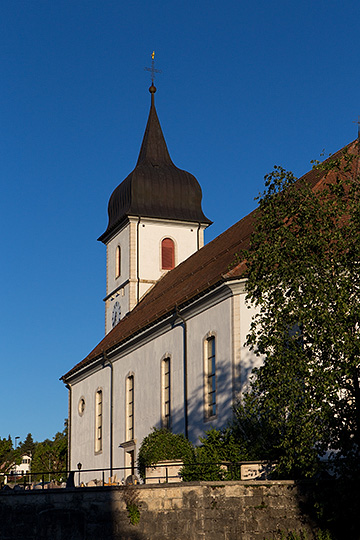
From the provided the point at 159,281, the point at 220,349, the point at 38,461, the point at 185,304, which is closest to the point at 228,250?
the point at 185,304

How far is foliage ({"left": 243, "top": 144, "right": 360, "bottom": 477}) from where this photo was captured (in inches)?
649

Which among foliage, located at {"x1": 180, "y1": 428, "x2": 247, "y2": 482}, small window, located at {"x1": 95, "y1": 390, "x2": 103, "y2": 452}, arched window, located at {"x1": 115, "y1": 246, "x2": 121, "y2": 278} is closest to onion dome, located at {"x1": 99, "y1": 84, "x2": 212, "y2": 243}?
arched window, located at {"x1": 115, "y1": 246, "x2": 121, "y2": 278}

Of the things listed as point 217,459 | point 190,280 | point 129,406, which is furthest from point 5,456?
point 217,459

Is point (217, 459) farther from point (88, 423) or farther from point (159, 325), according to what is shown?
point (88, 423)

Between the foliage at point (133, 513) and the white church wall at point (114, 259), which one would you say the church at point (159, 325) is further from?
the foliage at point (133, 513)

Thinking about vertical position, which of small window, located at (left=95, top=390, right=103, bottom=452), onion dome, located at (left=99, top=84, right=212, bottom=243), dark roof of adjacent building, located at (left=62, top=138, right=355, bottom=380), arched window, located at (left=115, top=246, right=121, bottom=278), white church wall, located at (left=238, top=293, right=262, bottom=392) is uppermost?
onion dome, located at (left=99, top=84, right=212, bottom=243)

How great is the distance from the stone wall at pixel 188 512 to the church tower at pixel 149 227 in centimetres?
2056

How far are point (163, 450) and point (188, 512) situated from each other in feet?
18.7

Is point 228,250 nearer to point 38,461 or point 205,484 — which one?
point 205,484

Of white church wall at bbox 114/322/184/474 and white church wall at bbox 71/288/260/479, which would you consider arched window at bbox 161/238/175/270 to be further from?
white church wall at bbox 114/322/184/474

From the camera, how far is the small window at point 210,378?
25500mm

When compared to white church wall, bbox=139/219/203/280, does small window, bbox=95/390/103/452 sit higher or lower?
lower

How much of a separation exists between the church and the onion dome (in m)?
0.05

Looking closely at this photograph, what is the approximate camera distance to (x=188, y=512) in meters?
19.0
